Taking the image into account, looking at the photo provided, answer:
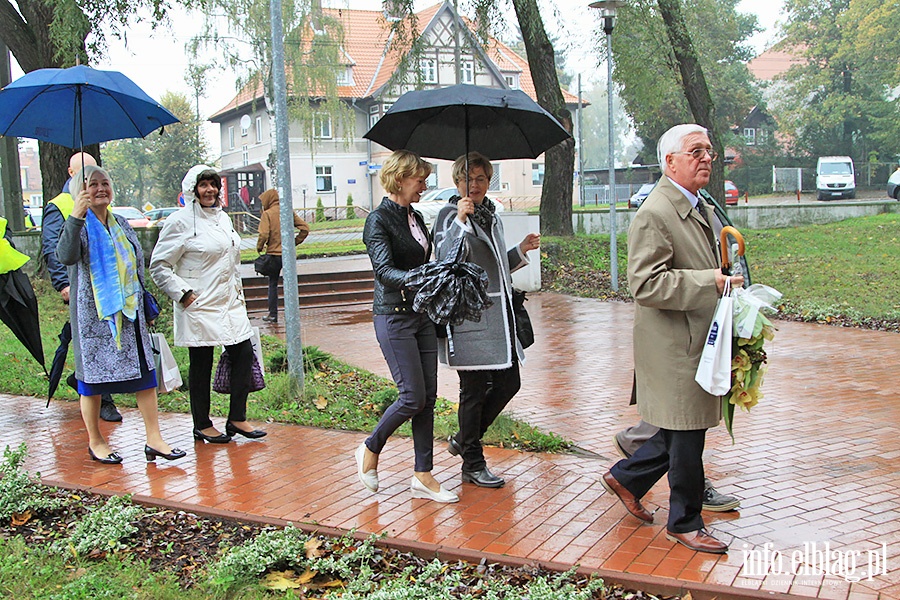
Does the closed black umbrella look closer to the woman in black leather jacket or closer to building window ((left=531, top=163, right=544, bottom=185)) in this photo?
the woman in black leather jacket

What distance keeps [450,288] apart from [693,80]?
53.7 feet

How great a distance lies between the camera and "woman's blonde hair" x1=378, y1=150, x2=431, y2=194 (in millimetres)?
4566

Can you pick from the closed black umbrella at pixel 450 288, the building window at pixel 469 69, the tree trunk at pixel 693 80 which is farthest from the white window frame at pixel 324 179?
the closed black umbrella at pixel 450 288

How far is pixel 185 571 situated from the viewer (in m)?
4.06

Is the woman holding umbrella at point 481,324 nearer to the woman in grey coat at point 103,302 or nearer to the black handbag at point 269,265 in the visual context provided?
the woman in grey coat at point 103,302

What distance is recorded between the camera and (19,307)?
6648mm

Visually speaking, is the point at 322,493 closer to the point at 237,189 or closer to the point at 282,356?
the point at 282,356

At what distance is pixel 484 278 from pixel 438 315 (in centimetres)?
32

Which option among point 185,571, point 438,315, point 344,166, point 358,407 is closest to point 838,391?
point 358,407

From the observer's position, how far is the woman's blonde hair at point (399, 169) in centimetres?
457

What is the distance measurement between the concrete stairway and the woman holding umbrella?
31.1 ft

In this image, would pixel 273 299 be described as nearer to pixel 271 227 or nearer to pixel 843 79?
pixel 271 227

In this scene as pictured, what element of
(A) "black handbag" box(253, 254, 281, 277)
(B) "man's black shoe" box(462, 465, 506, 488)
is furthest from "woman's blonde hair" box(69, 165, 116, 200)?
(A) "black handbag" box(253, 254, 281, 277)

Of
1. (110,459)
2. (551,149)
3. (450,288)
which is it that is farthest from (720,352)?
(551,149)
